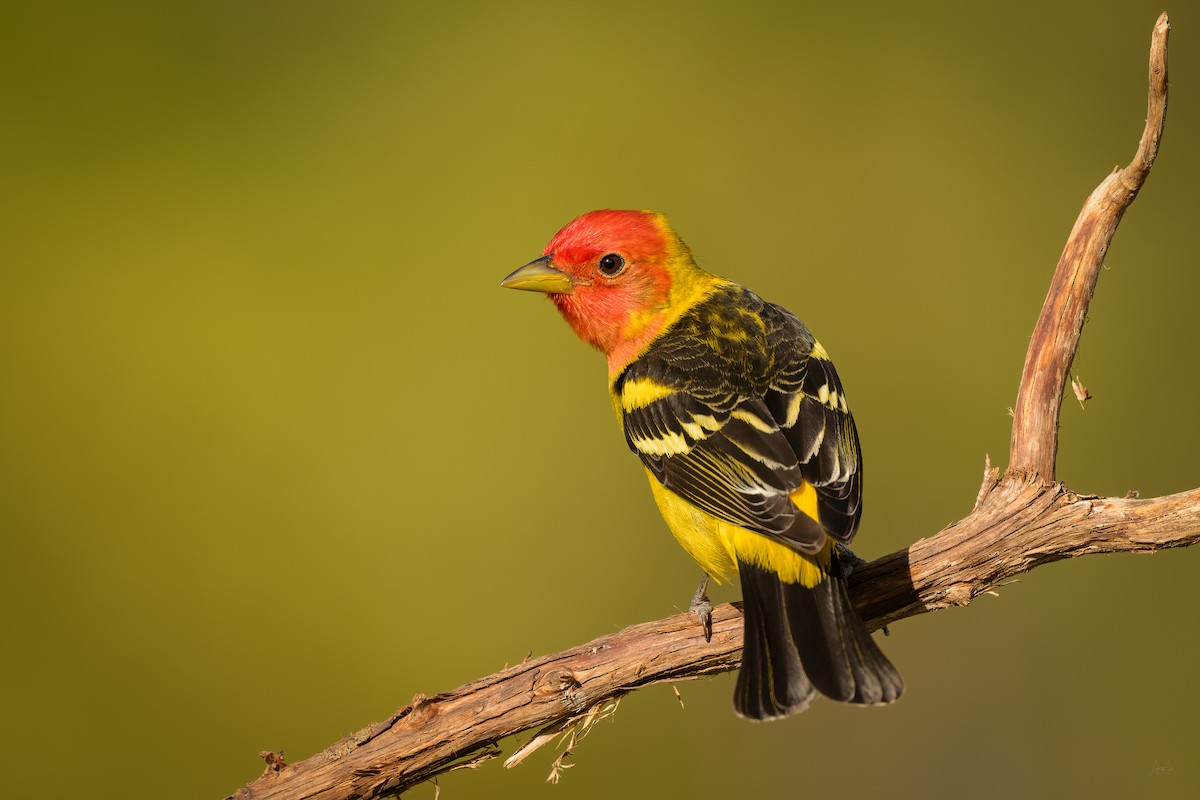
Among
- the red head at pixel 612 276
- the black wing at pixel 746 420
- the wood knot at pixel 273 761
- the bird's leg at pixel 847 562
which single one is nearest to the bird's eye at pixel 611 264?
the red head at pixel 612 276

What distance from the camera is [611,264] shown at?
4785 millimetres

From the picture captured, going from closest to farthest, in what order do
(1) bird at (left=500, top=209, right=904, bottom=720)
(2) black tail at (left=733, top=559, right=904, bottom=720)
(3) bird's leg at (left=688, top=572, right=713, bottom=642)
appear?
(2) black tail at (left=733, top=559, right=904, bottom=720), (1) bird at (left=500, top=209, right=904, bottom=720), (3) bird's leg at (left=688, top=572, right=713, bottom=642)

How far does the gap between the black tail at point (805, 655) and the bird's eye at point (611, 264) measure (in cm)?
171

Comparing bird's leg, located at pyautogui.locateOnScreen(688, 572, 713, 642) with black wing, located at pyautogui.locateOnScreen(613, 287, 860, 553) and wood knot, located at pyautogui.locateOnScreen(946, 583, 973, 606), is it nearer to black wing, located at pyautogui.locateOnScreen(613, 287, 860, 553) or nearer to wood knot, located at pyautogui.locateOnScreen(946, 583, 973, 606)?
black wing, located at pyautogui.locateOnScreen(613, 287, 860, 553)

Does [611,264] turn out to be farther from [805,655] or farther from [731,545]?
[805,655]

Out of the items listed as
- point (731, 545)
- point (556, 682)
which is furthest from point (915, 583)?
point (556, 682)

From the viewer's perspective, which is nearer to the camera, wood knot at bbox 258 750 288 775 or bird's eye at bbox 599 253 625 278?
wood knot at bbox 258 750 288 775

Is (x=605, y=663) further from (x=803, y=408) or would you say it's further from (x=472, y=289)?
(x=472, y=289)

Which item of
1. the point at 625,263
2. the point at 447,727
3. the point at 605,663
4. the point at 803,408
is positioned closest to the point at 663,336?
the point at 625,263

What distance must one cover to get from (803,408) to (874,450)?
3031 millimetres

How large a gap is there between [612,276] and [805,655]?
197 centimetres

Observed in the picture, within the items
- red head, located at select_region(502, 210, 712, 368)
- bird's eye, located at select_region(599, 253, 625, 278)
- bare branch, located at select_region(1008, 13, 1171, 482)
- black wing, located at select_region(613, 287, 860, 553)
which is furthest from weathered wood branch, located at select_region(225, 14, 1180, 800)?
bird's eye, located at select_region(599, 253, 625, 278)

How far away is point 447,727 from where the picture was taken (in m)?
3.49

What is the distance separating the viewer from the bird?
344cm
